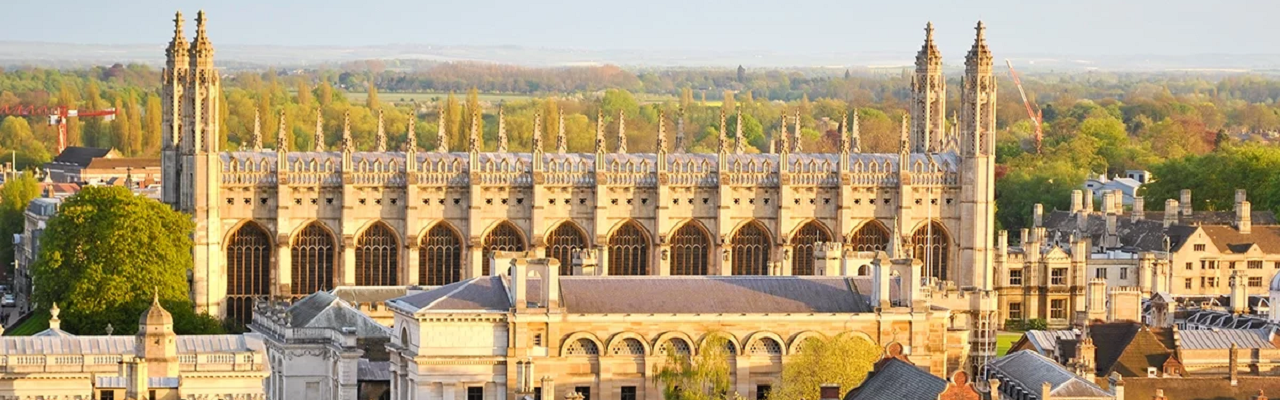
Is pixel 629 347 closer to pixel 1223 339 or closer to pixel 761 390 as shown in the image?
pixel 761 390

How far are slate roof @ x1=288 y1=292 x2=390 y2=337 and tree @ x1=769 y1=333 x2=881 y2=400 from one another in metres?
15.4

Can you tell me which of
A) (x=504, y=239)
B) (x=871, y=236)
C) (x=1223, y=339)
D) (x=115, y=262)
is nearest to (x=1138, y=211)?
(x=871, y=236)

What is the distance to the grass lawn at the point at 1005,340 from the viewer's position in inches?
5049

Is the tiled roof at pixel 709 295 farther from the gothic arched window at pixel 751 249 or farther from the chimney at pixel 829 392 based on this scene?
the gothic arched window at pixel 751 249

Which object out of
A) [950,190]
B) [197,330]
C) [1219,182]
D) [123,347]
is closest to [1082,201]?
[1219,182]

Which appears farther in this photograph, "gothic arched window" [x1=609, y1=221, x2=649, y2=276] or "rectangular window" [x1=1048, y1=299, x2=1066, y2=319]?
"rectangular window" [x1=1048, y1=299, x2=1066, y2=319]

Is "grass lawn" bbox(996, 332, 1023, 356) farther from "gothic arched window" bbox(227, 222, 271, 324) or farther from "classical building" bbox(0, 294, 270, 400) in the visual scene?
"classical building" bbox(0, 294, 270, 400)

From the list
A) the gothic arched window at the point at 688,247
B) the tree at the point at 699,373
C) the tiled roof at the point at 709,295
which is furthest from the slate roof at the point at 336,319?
the gothic arched window at the point at 688,247

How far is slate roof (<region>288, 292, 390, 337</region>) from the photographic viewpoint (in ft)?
355

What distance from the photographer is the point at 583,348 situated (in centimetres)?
9919

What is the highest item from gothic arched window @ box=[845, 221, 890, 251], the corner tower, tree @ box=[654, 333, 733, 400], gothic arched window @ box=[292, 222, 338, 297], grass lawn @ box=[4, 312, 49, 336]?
the corner tower

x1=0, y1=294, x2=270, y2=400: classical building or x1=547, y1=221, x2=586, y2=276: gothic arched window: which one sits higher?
x1=547, y1=221, x2=586, y2=276: gothic arched window

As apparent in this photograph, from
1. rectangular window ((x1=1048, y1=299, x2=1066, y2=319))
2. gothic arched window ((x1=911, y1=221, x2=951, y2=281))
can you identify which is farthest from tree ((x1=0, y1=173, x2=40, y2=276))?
gothic arched window ((x1=911, y1=221, x2=951, y2=281))

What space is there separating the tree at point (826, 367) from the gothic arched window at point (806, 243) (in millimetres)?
30793
